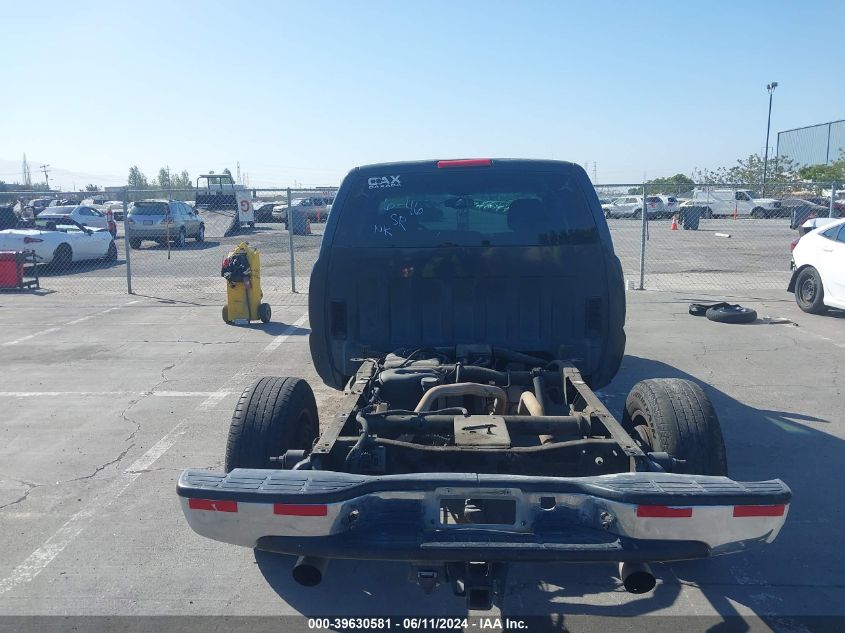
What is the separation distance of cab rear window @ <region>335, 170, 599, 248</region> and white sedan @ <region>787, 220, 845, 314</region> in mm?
7448

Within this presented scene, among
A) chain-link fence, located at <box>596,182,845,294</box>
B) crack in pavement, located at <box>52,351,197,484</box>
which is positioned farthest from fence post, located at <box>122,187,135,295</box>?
chain-link fence, located at <box>596,182,845,294</box>

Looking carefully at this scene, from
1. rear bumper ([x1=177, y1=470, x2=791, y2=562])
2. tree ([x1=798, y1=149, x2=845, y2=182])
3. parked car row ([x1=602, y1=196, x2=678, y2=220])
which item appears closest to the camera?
rear bumper ([x1=177, y1=470, x2=791, y2=562])

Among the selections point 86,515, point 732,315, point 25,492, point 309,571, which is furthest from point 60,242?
point 309,571

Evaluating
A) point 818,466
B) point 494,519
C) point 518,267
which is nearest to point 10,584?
point 494,519

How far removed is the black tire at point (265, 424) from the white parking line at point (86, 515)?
1.19 metres

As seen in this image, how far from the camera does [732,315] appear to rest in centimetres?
1073

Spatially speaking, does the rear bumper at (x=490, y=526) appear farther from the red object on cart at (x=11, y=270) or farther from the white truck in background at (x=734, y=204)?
the white truck in background at (x=734, y=204)

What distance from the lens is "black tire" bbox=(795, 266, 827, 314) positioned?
11219mm

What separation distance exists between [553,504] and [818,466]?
3.23m

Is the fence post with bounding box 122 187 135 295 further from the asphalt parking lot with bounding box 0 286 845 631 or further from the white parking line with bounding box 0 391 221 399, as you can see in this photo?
the white parking line with bounding box 0 391 221 399

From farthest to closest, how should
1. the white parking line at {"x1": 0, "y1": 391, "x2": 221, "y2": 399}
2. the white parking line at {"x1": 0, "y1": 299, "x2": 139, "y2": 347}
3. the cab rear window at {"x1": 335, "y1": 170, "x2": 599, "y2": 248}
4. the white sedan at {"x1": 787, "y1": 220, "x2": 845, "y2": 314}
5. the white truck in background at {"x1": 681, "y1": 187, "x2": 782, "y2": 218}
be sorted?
the white truck in background at {"x1": 681, "y1": 187, "x2": 782, "y2": 218}
the white sedan at {"x1": 787, "y1": 220, "x2": 845, "y2": 314}
the white parking line at {"x1": 0, "y1": 299, "x2": 139, "y2": 347}
the white parking line at {"x1": 0, "y1": 391, "x2": 221, "y2": 399}
the cab rear window at {"x1": 335, "y1": 170, "x2": 599, "y2": 248}

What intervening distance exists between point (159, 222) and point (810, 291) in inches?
828

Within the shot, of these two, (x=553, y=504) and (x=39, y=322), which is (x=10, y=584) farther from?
(x=39, y=322)

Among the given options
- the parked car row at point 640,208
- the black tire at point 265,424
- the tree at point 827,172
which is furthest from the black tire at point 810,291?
the tree at point 827,172
